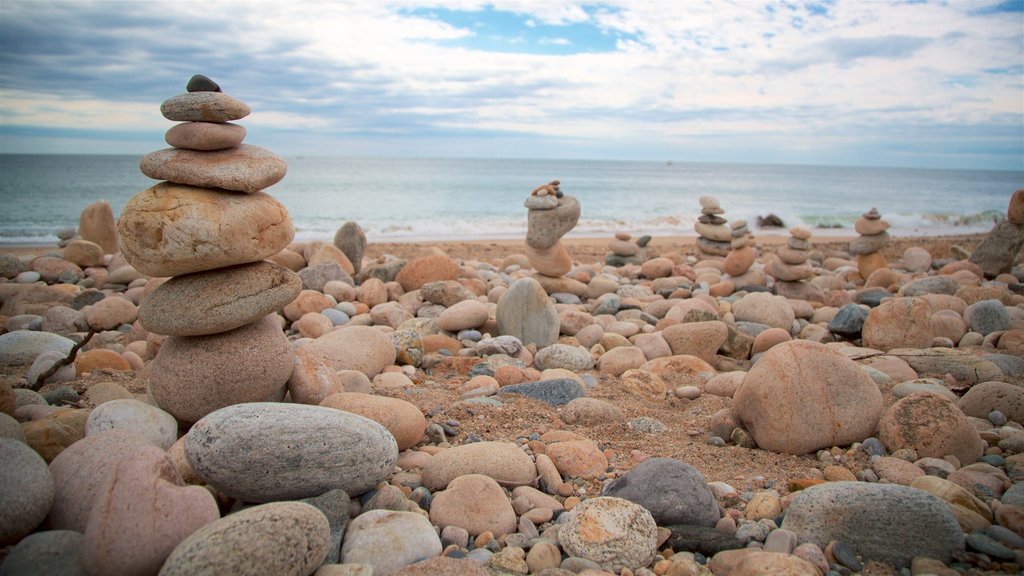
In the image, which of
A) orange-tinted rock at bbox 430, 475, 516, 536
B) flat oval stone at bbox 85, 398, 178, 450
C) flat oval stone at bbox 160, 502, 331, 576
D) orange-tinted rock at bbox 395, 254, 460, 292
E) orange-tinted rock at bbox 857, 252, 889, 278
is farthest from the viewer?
orange-tinted rock at bbox 857, 252, 889, 278

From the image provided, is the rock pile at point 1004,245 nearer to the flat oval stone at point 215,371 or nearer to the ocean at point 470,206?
the ocean at point 470,206

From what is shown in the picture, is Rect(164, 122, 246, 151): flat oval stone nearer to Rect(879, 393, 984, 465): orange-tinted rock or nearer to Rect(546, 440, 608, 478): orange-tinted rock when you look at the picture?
Rect(546, 440, 608, 478): orange-tinted rock

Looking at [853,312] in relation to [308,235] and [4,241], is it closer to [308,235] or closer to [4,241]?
[308,235]

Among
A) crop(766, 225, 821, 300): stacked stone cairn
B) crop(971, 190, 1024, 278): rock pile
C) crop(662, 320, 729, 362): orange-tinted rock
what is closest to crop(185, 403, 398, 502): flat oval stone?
crop(662, 320, 729, 362): orange-tinted rock

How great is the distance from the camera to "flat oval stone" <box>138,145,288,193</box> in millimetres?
3721

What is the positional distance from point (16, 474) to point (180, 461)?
29.0 inches

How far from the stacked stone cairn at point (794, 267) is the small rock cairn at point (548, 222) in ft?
10.9

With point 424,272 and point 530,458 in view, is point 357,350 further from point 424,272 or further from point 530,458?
point 424,272

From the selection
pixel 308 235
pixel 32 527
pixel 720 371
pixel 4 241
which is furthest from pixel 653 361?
pixel 4 241

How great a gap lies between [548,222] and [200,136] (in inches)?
219

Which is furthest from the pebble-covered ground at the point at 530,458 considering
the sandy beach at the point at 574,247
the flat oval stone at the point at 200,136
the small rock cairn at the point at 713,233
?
the sandy beach at the point at 574,247

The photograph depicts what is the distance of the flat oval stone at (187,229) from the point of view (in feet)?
11.8

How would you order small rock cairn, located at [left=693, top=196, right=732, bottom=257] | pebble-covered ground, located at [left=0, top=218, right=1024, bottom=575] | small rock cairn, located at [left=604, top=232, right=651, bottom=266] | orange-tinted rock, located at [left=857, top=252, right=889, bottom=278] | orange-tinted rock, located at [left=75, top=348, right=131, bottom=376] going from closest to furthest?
pebble-covered ground, located at [left=0, top=218, right=1024, bottom=575] → orange-tinted rock, located at [left=75, top=348, right=131, bottom=376] → orange-tinted rock, located at [left=857, top=252, right=889, bottom=278] → small rock cairn, located at [left=604, top=232, right=651, bottom=266] → small rock cairn, located at [left=693, top=196, right=732, bottom=257]

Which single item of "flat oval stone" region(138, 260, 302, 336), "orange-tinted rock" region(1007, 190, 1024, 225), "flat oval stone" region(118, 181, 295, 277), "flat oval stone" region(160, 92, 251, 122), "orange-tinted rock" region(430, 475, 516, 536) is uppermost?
"flat oval stone" region(160, 92, 251, 122)
